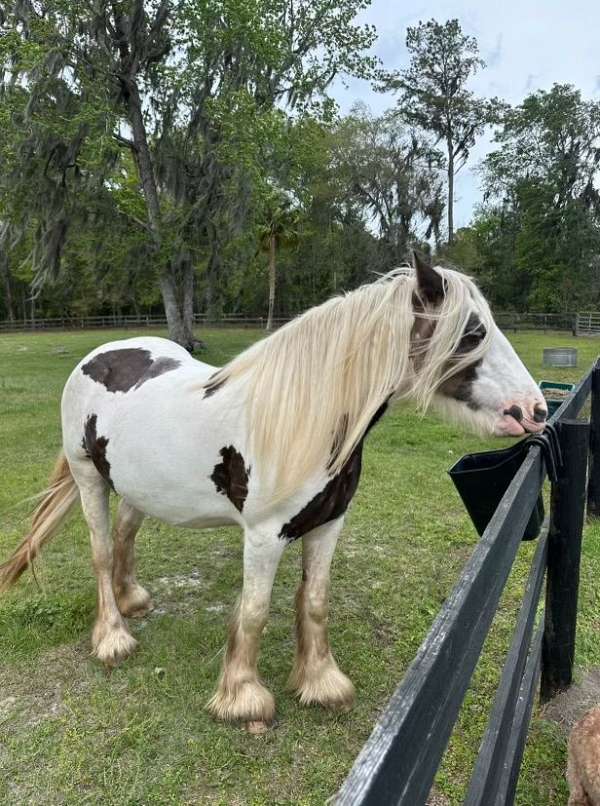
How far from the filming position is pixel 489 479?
5.18 ft

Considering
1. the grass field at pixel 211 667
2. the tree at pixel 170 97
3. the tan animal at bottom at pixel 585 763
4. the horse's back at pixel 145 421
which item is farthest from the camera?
the tree at pixel 170 97

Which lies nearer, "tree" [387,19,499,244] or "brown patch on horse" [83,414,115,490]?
"brown patch on horse" [83,414,115,490]

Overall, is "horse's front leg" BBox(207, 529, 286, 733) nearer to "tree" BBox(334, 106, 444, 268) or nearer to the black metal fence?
the black metal fence

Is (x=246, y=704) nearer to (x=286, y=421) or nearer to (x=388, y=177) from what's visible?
(x=286, y=421)

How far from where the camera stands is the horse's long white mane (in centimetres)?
166

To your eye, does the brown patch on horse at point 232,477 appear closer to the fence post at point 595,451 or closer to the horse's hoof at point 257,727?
the horse's hoof at point 257,727

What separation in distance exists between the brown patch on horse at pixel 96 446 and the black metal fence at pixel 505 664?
67.3 inches

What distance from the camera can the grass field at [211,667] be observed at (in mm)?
1830

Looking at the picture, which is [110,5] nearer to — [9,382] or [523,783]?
[9,382]

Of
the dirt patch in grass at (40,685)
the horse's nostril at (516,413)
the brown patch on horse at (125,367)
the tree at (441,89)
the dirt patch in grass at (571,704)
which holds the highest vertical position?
the tree at (441,89)

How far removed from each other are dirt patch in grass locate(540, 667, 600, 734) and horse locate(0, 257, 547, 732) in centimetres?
75

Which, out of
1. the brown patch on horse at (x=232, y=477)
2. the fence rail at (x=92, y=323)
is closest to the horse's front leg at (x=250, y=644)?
the brown patch on horse at (x=232, y=477)

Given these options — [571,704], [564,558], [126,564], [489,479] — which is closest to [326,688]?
[571,704]

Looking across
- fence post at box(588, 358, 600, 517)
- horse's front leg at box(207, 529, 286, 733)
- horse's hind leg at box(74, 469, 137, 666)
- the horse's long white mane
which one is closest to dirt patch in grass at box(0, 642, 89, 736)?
horse's hind leg at box(74, 469, 137, 666)
